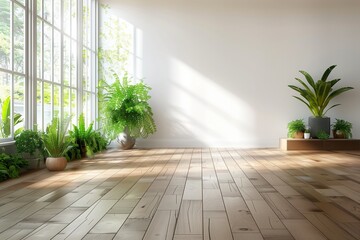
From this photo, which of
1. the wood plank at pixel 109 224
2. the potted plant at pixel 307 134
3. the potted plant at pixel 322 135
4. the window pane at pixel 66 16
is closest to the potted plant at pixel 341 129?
the potted plant at pixel 322 135

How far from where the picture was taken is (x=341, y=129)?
796 cm

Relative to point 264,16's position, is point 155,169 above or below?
below

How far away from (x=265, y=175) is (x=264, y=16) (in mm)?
4965

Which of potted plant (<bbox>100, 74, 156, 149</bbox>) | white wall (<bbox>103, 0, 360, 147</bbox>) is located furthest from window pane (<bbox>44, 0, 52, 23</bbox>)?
white wall (<bbox>103, 0, 360, 147</bbox>)

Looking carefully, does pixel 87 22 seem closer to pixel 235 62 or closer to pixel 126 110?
pixel 126 110

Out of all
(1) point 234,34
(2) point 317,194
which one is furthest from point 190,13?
(2) point 317,194

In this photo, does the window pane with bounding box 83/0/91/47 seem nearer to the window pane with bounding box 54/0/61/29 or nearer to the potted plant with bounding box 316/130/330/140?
the window pane with bounding box 54/0/61/29

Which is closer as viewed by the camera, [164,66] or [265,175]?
[265,175]

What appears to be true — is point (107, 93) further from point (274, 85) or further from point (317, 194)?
point (317, 194)

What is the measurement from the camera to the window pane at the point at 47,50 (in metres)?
5.40

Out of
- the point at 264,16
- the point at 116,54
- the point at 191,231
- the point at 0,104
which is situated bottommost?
the point at 191,231

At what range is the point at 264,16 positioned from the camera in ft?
27.6

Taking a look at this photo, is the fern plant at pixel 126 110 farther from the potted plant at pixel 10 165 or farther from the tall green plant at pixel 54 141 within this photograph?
the potted plant at pixel 10 165

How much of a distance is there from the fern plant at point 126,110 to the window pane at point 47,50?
2.04 meters
